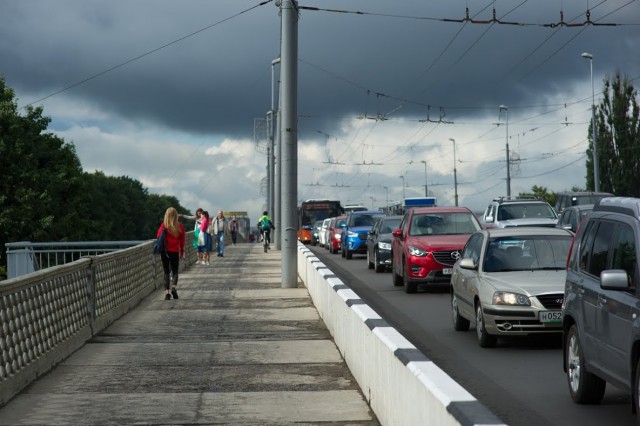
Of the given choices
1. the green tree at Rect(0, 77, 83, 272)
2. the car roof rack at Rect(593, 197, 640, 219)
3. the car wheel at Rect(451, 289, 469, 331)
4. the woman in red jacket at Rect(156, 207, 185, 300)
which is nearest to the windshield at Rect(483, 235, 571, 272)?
the car wheel at Rect(451, 289, 469, 331)

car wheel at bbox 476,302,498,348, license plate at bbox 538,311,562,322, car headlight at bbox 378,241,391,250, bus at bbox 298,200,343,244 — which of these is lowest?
car wheel at bbox 476,302,498,348

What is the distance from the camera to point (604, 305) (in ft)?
27.1

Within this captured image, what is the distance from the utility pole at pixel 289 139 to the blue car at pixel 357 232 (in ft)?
52.3

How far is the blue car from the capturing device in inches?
1617

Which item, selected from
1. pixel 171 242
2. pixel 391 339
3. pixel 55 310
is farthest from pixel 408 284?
pixel 391 339

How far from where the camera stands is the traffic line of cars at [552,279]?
26.0 ft

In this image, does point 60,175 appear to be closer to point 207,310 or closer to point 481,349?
point 207,310

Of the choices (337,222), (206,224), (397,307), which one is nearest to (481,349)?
(397,307)

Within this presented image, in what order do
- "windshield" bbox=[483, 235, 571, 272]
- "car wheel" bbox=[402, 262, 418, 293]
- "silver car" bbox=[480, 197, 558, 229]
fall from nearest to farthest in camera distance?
1. "windshield" bbox=[483, 235, 571, 272]
2. "car wheel" bbox=[402, 262, 418, 293]
3. "silver car" bbox=[480, 197, 558, 229]

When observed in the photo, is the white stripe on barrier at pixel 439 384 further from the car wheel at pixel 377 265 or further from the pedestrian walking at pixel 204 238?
the pedestrian walking at pixel 204 238

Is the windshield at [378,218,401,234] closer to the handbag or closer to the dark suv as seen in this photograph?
the handbag

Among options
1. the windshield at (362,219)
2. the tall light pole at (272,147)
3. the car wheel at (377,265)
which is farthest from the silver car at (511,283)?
the tall light pole at (272,147)

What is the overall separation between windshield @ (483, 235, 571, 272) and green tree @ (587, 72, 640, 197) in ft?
217

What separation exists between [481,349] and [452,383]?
7652mm
